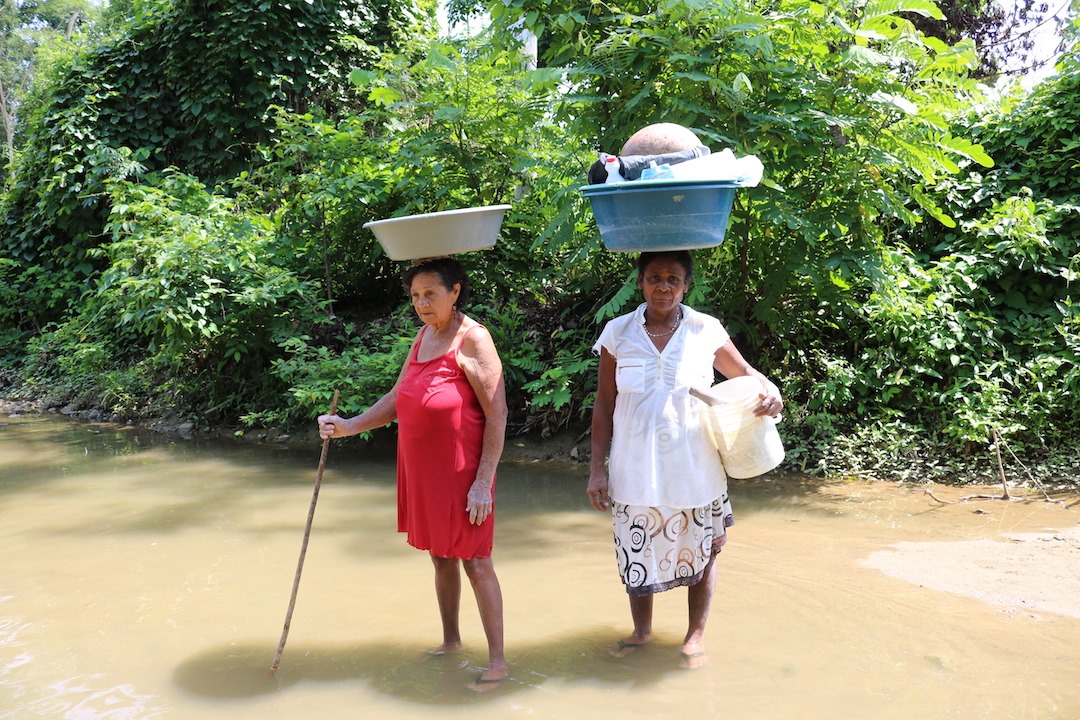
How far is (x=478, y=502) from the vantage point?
9.93 ft

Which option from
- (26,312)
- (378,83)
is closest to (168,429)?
(378,83)

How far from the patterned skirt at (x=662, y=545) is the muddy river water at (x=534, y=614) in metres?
0.38

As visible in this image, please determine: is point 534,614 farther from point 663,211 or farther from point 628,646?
point 663,211

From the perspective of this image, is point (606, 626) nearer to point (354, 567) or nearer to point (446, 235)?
point (354, 567)

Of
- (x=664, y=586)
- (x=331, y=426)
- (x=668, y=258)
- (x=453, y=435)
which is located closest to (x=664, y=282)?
(x=668, y=258)

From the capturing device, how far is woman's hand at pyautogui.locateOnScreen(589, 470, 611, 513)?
10.5ft

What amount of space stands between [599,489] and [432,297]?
89cm

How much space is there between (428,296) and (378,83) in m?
4.49

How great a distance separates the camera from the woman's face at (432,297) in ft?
10.2

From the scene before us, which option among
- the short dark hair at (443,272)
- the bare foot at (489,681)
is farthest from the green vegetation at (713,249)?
the bare foot at (489,681)

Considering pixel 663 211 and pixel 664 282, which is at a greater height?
pixel 663 211

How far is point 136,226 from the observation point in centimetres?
856

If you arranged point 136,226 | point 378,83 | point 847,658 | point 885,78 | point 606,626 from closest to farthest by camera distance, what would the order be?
point 847,658, point 606,626, point 885,78, point 378,83, point 136,226

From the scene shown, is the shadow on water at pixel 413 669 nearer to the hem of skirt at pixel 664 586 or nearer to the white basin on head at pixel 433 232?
the hem of skirt at pixel 664 586
